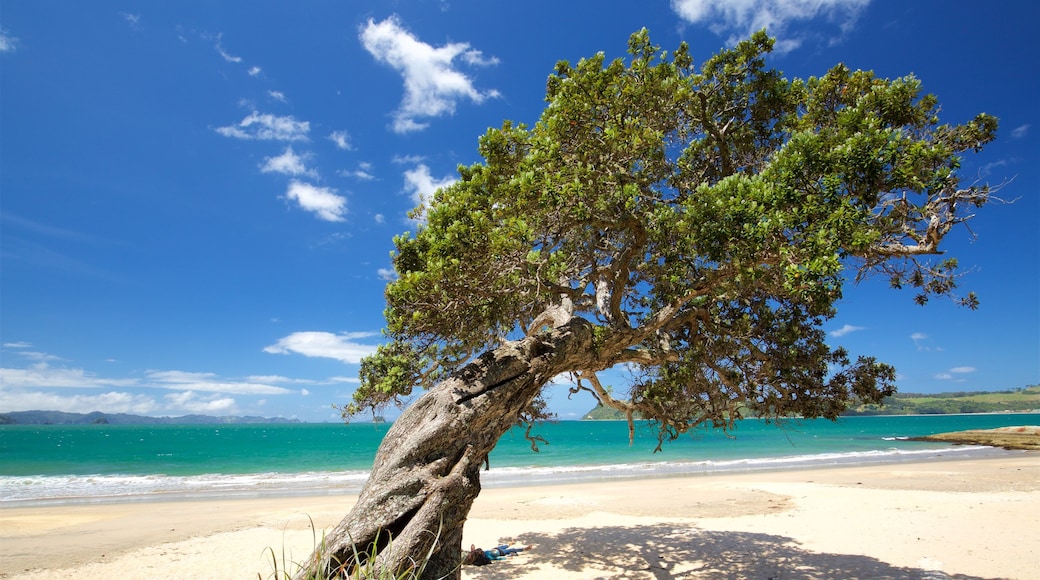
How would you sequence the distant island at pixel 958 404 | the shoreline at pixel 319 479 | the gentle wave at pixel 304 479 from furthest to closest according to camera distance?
the distant island at pixel 958 404 → the gentle wave at pixel 304 479 → the shoreline at pixel 319 479

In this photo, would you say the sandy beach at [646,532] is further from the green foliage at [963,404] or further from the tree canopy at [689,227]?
the green foliage at [963,404]

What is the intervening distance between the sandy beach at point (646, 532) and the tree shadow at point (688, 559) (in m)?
0.04

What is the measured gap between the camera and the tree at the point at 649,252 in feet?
17.2

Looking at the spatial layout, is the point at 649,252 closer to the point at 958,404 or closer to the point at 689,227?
the point at 689,227

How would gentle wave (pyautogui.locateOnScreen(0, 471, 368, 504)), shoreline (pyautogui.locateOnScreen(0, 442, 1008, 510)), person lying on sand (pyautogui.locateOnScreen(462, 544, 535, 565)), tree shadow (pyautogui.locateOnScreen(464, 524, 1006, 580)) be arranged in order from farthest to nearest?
1. gentle wave (pyautogui.locateOnScreen(0, 471, 368, 504))
2. shoreline (pyautogui.locateOnScreen(0, 442, 1008, 510))
3. person lying on sand (pyautogui.locateOnScreen(462, 544, 535, 565))
4. tree shadow (pyautogui.locateOnScreen(464, 524, 1006, 580))

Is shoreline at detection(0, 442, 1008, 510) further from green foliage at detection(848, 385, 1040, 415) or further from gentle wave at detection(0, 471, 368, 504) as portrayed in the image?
green foliage at detection(848, 385, 1040, 415)

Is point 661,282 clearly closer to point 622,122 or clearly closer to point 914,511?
point 622,122

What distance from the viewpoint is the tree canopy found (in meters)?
5.28

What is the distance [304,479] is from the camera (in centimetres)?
2858

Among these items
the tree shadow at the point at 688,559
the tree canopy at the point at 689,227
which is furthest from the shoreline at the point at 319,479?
the tree canopy at the point at 689,227

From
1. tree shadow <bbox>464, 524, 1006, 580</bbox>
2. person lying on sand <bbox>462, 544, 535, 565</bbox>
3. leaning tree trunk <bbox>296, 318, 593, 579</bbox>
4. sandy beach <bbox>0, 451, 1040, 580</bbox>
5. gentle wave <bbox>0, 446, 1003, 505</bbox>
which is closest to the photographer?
leaning tree trunk <bbox>296, 318, 593, 579</bbox>

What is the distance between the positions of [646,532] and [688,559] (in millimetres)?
2805

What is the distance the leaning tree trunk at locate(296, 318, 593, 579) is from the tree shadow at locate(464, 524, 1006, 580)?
4.77m

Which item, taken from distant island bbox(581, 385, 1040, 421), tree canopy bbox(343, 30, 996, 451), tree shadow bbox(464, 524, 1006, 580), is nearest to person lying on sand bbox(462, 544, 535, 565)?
tree shadow bbox(464, 524, 1006, 580)
